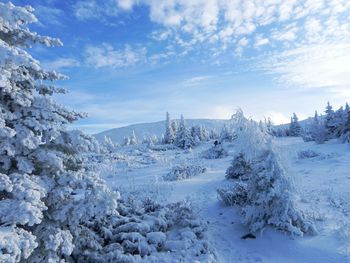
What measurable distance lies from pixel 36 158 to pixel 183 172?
1304 centimetres

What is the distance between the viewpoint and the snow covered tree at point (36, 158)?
18.4 ft

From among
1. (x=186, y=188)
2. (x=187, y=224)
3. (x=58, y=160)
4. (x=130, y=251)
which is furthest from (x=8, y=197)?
(x=186, y=188)

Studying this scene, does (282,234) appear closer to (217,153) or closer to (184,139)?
(217,153)

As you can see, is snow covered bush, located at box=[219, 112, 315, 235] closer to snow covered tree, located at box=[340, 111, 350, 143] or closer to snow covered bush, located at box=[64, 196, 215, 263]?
snow covered bush, located at box=[64, 196, 215, 263]

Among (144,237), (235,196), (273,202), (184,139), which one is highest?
(184,139)

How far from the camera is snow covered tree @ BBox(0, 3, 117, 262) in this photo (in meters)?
5.62

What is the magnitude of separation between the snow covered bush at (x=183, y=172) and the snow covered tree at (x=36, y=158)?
37.5 ft

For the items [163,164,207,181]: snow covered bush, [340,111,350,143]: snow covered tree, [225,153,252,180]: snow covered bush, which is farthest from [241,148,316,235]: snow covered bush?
[340,111,350,143]: snow covered tree

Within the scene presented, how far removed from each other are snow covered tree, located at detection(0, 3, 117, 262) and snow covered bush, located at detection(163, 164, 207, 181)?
11420mm

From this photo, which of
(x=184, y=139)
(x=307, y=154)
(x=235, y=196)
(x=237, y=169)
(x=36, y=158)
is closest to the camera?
(x=36, y=158)

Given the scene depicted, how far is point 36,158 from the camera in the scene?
6473 millimetres

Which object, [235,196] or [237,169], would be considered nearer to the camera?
[235,196]

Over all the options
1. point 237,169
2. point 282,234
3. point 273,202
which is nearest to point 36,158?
point 273,202

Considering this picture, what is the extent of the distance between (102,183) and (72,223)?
940 mm
